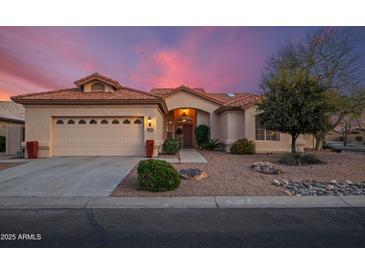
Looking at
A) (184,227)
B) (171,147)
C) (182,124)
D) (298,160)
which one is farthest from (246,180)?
(182,124)

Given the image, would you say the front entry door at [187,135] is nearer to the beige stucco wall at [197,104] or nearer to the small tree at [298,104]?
the beige stucco wall at [197,104]

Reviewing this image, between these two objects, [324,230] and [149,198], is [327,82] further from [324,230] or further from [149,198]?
[149,198]

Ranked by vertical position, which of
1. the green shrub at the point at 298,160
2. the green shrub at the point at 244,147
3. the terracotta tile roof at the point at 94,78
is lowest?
the green shrub at the point at 298,160

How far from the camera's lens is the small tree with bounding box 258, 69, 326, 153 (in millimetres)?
9359

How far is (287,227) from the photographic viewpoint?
3600 mm

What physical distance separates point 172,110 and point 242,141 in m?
8.11

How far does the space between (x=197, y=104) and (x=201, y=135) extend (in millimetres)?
3072

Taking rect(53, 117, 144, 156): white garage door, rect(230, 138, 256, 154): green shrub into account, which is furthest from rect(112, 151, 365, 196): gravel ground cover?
rect(230, 138, 256, 154): green shrub

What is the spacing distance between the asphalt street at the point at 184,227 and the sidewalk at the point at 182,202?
0.74 feet

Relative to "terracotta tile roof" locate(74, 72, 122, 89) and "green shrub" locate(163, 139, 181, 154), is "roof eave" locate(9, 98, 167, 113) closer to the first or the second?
"terracotta tile roof" locate(74, 72, 122, 89)

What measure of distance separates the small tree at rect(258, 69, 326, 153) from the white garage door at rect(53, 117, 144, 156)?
8.18 metres

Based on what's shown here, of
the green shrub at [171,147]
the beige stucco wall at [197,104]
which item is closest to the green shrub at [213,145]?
the beige stucco wall at [197,104]

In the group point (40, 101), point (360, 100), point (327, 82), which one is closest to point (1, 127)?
point (40, 101)

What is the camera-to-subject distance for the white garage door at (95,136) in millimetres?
12617
